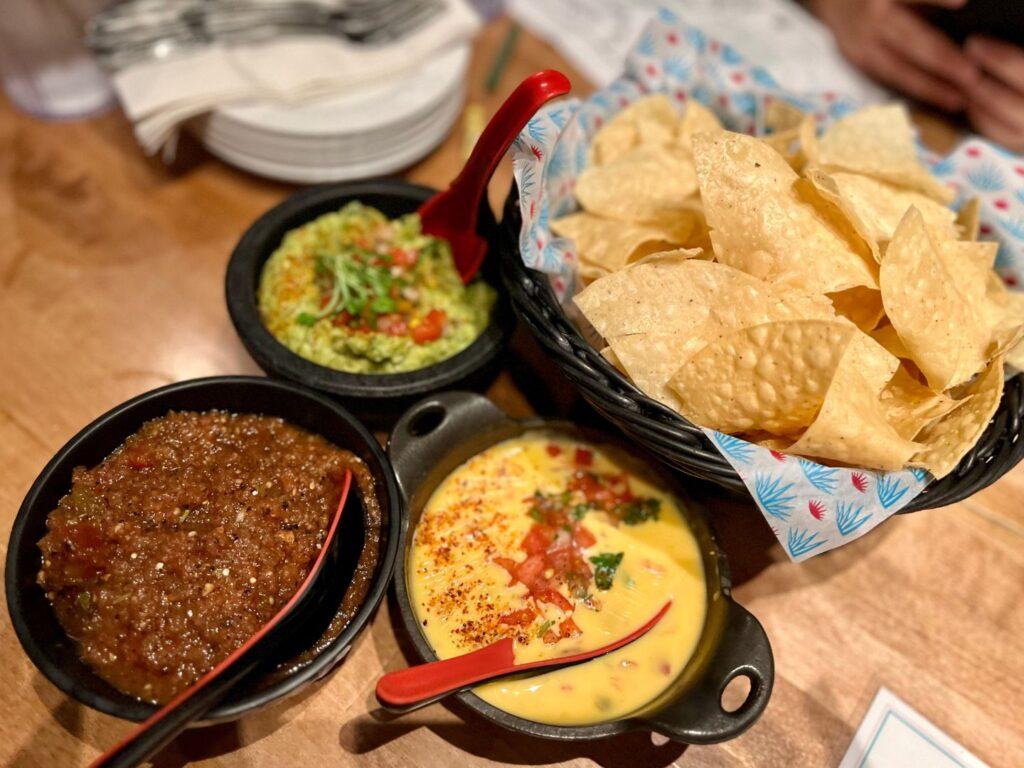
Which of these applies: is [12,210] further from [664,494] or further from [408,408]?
[664,494]

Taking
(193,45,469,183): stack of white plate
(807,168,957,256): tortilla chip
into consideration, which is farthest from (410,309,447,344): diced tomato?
(807,168,957,256): tortilla chip

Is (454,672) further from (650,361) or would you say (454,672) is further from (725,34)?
(725,34)

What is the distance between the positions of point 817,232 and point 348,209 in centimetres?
113

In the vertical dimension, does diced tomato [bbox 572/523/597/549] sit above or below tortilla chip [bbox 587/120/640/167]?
below

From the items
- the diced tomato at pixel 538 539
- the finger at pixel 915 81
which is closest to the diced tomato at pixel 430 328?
the diced tomato at pixel 538 539

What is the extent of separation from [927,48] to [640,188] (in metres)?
1.70

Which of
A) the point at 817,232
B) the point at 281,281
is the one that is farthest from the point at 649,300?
the point at 281,281

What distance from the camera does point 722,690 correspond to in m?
1.20

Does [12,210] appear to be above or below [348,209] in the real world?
below

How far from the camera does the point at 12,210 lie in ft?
7.14

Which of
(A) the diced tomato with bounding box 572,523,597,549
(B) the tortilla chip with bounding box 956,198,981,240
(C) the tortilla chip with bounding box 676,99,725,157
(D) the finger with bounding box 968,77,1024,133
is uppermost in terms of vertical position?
(D) the finger with bounding box 968,77,1024,133

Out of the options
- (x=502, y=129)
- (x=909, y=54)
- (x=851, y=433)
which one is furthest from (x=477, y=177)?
(x=909, y=54)

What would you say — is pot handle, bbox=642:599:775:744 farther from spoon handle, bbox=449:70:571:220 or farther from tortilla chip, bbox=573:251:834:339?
spoon handle, bbox=449:70:571:220

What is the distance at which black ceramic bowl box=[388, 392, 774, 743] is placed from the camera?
1.17m
